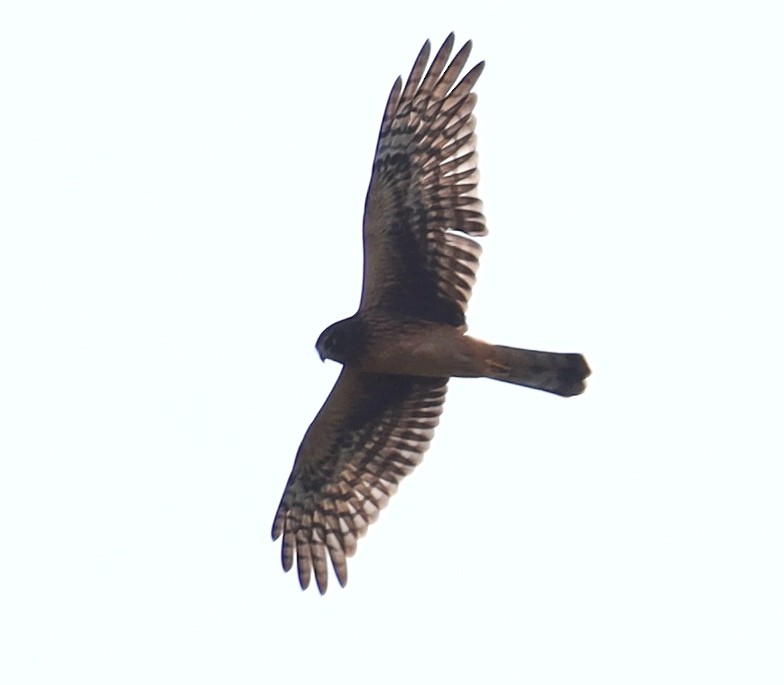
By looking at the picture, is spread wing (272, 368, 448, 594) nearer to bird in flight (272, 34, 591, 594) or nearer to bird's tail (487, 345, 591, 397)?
bird in flight (272, 34, 591, 594)

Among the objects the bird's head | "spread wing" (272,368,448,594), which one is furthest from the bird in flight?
"spread wing" (272,368,448,594)

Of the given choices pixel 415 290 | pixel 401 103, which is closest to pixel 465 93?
pixel 401 103

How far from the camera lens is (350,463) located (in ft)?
43.5

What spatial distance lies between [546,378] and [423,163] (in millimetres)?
1644

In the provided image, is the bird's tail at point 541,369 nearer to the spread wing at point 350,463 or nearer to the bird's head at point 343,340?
the spread wing at point 350,463

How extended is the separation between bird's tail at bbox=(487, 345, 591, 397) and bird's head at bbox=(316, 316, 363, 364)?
2.92 ft

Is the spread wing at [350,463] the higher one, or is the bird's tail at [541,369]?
the bird's tail at [541,369]

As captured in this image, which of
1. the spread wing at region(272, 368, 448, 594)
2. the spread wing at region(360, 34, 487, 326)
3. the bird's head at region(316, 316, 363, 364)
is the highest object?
the spread wing at region(360, 34, 487, 326)

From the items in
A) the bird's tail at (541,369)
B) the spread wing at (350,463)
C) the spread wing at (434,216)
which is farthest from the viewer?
the spread wing at (350,463)

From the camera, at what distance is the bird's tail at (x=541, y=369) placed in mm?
12203

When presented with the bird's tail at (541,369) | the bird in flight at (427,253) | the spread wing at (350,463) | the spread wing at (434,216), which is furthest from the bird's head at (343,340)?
the bird's tail at (541,369)

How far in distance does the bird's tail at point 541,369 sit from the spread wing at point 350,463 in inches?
31.0

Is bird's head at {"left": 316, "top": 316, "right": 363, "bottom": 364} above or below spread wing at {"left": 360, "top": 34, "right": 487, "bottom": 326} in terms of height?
below

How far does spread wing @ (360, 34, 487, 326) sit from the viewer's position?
1237 centimetres
